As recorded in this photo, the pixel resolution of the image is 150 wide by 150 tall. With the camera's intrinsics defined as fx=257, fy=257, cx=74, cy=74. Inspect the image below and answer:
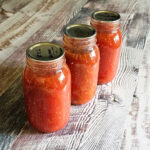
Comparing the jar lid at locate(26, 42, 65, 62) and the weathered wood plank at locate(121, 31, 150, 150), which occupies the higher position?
the jar lid at locate(26, 42, 65, 62)

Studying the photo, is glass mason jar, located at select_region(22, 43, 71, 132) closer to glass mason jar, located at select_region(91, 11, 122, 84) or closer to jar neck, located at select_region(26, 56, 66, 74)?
jar neck, located at select_region(26, 56, 66, 74)

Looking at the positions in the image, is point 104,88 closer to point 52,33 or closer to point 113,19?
point 113,19

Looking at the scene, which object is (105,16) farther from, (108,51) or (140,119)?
(140,119)

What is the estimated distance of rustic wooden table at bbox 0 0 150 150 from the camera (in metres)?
0.69

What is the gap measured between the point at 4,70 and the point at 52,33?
13.7 inches

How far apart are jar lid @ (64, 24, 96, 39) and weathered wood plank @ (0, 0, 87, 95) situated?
0.98 ft

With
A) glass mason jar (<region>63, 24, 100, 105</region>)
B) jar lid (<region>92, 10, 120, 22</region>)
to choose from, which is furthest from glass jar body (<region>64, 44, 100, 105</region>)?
jar lid (<region>92, 10, 120, 22</region>)

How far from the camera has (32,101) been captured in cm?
65

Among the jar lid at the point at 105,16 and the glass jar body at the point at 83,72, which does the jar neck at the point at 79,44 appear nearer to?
the glass jar body at the point at 83,72

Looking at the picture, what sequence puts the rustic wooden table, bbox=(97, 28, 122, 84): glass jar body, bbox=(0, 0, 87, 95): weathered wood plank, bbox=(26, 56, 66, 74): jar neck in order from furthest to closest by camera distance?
bbox=(0, 0, 87, 95): weathered wood plank, bbox=(97, 28, 122, 84): glass jar body, the rustic wooden table, bbox=(26, 56, 66, 74): jar neck

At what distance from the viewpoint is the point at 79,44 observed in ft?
2.23

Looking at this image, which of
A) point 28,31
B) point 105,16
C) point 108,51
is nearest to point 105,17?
point 105,16

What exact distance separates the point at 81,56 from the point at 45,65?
5.9 inches

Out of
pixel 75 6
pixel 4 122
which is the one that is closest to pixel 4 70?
pixel 4 122
